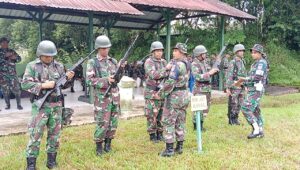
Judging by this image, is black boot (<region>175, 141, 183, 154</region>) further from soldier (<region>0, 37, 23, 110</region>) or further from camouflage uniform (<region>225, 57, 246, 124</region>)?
soldier (<region>0, 37, 23, 110</region>)

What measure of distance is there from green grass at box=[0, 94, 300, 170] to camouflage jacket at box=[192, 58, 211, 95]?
3.06 ft

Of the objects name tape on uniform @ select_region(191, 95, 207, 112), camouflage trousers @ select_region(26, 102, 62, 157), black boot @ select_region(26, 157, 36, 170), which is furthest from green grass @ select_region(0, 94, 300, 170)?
name tape on uniform @ select_region(191, 95, 207, 112)

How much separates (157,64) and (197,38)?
514 inches

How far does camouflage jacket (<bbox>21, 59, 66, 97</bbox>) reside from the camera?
15.4 feet

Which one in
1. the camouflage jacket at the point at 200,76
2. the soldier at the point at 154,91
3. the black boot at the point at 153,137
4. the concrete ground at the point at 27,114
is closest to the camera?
the soldier at the point at 154,91

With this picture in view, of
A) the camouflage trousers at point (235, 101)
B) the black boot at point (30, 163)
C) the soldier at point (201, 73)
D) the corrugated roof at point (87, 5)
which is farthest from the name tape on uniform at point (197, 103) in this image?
the corrugated roof at point (87, 5)

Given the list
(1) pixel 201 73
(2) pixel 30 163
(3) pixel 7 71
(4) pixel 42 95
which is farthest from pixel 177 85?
(3) pixel 7 71

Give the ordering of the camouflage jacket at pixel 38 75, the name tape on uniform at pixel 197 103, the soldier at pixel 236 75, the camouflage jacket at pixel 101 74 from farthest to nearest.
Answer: the soldier at pixel 236 75, the name tape on uniform at pixel 197 103, the camouflage jacket at pixel 101 74, the camouflage jacket at pixel 38 75

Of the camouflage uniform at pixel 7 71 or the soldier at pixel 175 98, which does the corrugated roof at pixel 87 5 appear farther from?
the soldier at pixel 175 98

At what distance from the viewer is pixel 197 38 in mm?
19031

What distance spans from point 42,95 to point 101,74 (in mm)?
1083

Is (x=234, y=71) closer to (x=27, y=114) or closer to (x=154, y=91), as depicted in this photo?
(x=154, y=91)

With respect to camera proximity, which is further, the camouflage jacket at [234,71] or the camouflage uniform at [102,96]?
the camouflage jacket at [234,71]

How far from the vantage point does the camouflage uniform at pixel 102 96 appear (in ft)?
18.0
